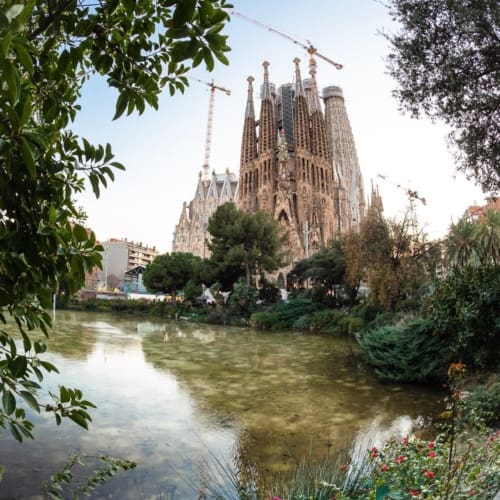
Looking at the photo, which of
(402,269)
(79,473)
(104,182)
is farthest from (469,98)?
(402,269)

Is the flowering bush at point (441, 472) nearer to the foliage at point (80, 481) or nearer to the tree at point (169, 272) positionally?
the foliage at point (80, 481)

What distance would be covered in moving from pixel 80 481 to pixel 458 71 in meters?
7.46

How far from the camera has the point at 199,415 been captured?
5.26 metres

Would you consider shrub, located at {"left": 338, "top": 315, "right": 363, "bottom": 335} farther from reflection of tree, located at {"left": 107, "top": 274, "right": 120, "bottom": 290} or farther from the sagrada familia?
reflection of tree, located at {"left": 107, "top": 274, "right": 120, "bottom": 290}

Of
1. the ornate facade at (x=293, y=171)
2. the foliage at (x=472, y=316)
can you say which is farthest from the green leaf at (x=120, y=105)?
the ornate facade at (x=293, y=171)

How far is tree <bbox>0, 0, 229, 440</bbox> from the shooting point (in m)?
0.98

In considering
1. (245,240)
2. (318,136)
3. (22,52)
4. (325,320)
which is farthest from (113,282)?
(22,52)

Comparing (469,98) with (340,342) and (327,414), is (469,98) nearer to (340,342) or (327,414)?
(327,414)

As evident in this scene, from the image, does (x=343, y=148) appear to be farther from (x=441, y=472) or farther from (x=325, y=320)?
(x=441, y=472)

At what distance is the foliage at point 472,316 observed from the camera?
6.39m

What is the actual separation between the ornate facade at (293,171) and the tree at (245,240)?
14851mm

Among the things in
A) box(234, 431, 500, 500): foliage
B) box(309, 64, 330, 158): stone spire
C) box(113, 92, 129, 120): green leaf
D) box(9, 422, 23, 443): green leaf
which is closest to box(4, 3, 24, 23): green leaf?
box(113, 92, 129, 120): green leaf

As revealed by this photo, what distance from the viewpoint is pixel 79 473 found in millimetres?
3400

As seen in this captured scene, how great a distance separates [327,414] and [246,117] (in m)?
54.3
